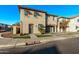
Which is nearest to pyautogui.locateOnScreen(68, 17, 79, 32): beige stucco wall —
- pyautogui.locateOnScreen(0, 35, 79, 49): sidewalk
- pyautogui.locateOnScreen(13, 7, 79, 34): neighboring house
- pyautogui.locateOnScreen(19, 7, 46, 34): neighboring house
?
pyautogui.locateOnScreen(13, 7, 79, 34): neighboring house

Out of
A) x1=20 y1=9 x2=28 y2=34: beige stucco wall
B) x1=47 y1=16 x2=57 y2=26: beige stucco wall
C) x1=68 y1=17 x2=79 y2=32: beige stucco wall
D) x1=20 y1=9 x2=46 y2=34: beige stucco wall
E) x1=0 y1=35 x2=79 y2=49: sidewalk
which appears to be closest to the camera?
x1=0 y1=35 x2=79 y2=49: sidewalk

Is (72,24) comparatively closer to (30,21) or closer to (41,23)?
(41,23)

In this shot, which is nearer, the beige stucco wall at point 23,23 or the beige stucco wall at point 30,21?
the beige stucco wall at point 23,23

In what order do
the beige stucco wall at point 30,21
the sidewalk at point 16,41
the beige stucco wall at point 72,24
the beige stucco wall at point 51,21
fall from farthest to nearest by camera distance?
the beige stucco wall at point 72,24 < the beige stucco wall at point 51,21 < the beige stucco wall at point 30,21 < the sidewalk at point 16,41

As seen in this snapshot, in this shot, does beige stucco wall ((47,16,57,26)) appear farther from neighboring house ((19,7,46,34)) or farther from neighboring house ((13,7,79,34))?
neighboring house ((19,7,46,34))

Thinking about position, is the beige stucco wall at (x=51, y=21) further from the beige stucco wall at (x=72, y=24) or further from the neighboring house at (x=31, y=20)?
the beige stucco wall at (x=72, y=24)

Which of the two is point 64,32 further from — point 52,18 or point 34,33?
point 34,33

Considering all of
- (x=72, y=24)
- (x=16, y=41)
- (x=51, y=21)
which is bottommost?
(x=16, y=41)

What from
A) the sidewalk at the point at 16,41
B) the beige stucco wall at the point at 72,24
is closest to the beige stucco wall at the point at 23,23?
the sidewalk at the point at 16,41

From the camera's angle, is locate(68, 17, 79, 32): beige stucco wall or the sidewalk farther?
locate(68, 17, 79, 32): beige stucco wall

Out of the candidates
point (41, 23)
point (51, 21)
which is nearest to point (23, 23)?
point (41, 23)
